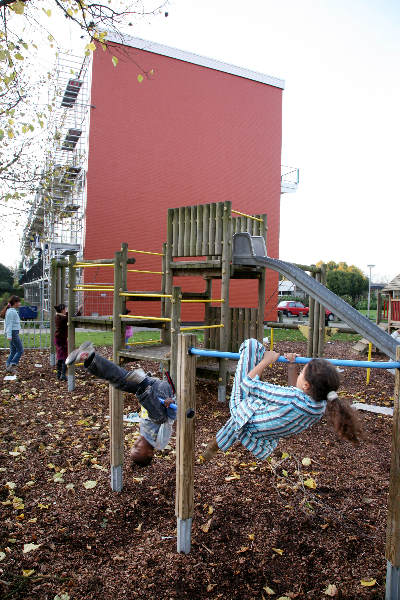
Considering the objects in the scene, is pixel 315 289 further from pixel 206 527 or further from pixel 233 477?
pixel 206 527

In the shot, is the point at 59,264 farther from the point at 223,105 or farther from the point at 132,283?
the point at 223,105

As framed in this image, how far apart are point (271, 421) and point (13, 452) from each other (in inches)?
140

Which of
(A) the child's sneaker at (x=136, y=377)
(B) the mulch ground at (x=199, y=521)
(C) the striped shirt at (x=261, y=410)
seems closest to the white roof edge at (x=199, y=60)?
(B) the mulch ground at (x=199, y=521)

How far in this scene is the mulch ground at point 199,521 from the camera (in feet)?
9.20

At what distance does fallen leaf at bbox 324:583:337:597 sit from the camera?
106 inches

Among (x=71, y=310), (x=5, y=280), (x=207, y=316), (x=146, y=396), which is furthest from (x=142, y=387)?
(x=5, y=280)

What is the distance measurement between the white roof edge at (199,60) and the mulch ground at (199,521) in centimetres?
1911

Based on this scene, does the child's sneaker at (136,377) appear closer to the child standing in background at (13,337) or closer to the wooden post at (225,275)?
the wooden post at (225,275)

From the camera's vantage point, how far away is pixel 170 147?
21219mm

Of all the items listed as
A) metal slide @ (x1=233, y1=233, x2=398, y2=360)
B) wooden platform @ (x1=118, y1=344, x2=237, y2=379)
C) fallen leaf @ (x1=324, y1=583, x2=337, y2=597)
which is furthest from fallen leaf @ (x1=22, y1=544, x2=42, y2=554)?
metal slide @ (x1=233, y1=233, x2=398, y2=360)

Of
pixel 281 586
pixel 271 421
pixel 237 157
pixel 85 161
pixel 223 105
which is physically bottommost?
pixel 281 586

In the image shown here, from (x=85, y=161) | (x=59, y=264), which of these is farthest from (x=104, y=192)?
(x=59, y=264)

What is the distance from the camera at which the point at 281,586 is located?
278cm

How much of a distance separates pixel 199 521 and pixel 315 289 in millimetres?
3562
